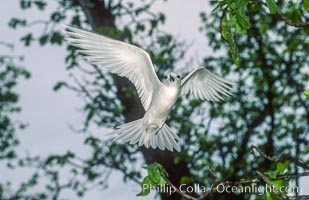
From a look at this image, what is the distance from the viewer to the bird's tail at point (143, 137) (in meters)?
2.18

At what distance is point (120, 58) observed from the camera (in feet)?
7.63

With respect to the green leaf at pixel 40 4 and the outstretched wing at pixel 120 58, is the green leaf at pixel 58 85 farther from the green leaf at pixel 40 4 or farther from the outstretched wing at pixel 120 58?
the outstretched wing at pixel 120 58

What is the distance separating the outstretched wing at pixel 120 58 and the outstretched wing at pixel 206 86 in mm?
A: 275

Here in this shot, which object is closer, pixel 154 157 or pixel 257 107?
pixel 154 157

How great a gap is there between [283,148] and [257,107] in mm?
1071

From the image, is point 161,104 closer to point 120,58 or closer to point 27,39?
point 120,58

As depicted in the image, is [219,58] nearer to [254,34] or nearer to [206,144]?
[254,34]

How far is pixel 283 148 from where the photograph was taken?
10.7m

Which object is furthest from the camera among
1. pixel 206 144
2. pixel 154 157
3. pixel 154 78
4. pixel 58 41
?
pixel 58 41

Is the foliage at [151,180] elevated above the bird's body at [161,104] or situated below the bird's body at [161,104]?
below

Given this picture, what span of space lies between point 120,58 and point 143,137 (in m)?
0.39

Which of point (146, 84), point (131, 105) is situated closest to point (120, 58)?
point (146, 84)

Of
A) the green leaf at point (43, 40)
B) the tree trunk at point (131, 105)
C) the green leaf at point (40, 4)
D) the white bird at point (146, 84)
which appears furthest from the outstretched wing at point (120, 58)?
the green leaf at point (40, 4)

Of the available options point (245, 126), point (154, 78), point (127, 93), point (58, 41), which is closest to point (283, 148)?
point (245, 126)
